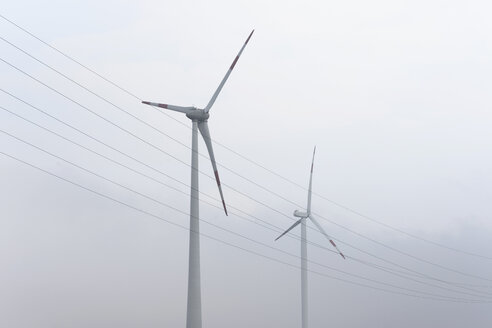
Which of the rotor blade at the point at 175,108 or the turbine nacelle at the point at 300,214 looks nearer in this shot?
the rotor blade at the point at 175,108

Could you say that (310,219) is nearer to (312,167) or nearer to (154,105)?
(312,167)

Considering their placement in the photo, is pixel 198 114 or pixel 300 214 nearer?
pixel 198 114

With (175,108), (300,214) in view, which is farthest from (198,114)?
(300,214)

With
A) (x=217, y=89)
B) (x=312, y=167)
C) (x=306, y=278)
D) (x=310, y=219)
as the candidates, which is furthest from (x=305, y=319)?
(x=217, y=89)

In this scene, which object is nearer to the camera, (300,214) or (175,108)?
(175,108)

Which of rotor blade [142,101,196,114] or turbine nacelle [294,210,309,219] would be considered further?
turbine nacelle [294,210,309,219]

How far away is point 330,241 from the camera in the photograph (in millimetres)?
126250

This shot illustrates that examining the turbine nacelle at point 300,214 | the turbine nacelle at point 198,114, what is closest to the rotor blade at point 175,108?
the turbine nacelle at point 198,114

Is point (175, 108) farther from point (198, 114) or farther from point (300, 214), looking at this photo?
point (300, 214)

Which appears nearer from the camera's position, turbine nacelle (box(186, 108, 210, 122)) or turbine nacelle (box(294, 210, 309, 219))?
turbine nacelle (box(186, 108, 210, 122))

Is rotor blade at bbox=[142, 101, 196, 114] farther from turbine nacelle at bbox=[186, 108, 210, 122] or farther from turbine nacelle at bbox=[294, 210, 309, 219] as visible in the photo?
turbine nacelle at bbox=[294, 210, 309, 219]

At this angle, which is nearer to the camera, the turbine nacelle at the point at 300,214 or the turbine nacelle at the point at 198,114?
the turbine nacelle at the point at 198,114

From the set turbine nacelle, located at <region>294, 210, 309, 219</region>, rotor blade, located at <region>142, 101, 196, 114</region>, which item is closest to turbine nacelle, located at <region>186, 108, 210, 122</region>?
rotor blade, located at <region>142, 101, 196, 114</region>

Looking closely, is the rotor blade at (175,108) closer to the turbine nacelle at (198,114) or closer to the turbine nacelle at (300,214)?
the turbine nacelle at (198,114)
